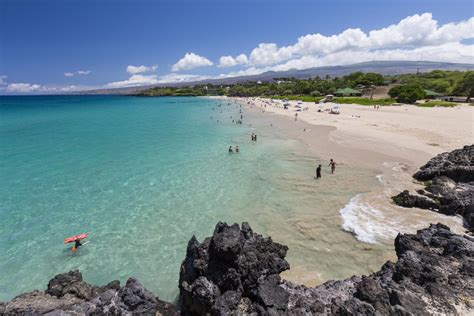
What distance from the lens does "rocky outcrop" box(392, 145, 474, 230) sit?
14.5 meters

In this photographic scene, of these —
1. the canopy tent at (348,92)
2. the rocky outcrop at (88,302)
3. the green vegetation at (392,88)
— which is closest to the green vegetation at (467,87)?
the green vegetation at (392,88)

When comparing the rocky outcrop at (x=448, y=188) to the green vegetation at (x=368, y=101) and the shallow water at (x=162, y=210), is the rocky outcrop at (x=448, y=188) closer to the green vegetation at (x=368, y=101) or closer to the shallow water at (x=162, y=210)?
the shallow water at (x=162, y=210)

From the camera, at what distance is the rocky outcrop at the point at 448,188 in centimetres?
1455

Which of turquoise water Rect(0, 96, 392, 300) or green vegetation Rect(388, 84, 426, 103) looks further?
green vegetation Rect(388, 84, 426, 103)

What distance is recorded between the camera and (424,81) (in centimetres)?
9388

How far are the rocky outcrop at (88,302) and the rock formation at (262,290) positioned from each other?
0.09ft

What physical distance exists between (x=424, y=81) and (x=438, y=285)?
110 metres

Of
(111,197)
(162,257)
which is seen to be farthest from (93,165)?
(162,257)

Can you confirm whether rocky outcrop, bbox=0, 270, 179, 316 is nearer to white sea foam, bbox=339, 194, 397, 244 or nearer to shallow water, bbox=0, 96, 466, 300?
shallow water, bbox=0, 96, 466, 300

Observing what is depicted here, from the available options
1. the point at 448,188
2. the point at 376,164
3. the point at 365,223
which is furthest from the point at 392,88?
the point at 365,223

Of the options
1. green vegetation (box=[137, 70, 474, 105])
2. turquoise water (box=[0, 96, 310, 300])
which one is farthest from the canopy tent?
turquoise water (box=[0, 96, 310, 300])

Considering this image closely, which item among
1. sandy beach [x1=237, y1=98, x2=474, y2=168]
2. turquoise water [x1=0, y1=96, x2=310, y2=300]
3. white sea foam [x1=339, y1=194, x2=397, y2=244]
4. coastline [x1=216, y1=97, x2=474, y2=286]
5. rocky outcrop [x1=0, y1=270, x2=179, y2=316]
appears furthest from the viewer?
sandy beach [x1=237, y1=98, x2=474, y2=168]

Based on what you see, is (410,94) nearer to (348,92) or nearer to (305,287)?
(348,92)

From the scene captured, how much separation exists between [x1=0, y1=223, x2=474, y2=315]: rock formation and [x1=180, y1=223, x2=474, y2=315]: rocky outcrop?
2cm
